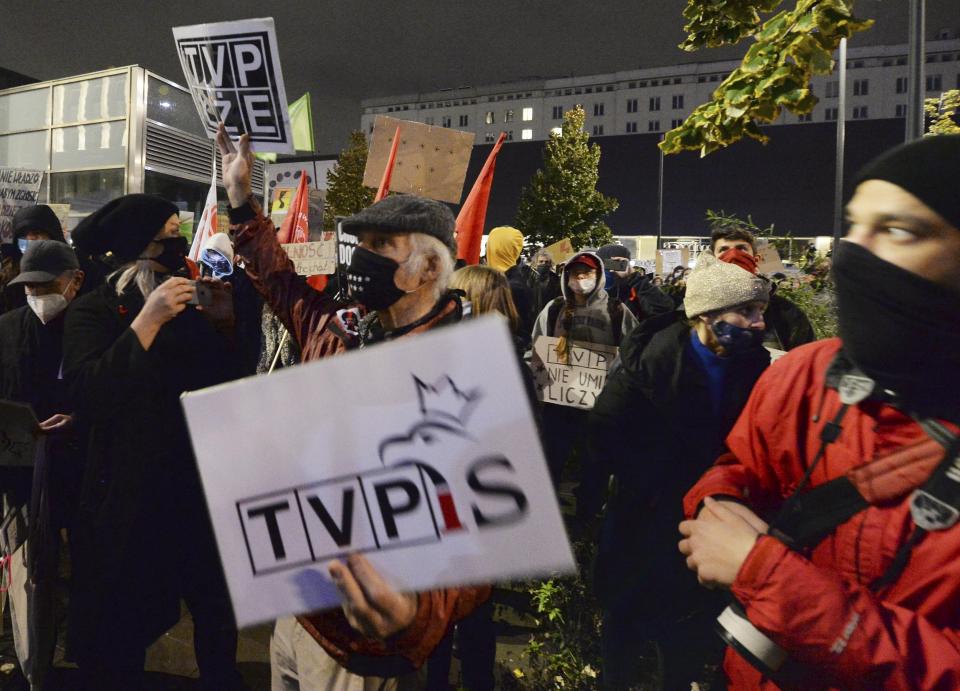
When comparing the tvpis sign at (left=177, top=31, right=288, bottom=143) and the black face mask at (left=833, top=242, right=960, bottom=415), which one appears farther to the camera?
the tvpis sign at (left=177, top=31, right=288, bottom=143)

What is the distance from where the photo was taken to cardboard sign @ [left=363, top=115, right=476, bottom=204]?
4.78m

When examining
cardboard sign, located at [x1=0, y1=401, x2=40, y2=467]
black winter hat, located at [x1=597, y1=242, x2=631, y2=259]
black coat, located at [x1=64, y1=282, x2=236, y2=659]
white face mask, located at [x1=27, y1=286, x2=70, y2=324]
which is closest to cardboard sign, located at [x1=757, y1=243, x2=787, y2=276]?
black winter hat, located at [x1=597, y1=242, x2=631, y2=259]

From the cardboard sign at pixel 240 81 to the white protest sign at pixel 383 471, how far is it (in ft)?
7.58

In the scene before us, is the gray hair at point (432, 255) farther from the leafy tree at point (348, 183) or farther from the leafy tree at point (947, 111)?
the leafy tree at point (348, 183)

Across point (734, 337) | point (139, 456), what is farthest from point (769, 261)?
point (139, 456)

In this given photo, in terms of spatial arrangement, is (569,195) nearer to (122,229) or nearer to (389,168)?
(389,168)

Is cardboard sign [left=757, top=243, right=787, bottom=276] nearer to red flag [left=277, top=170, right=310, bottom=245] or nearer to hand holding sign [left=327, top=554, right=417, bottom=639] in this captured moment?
red flag [left=277, top=170, right=310, bottom=245]

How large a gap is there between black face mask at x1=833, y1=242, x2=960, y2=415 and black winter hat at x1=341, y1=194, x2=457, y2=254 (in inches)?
46.7

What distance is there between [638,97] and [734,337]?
78852mm

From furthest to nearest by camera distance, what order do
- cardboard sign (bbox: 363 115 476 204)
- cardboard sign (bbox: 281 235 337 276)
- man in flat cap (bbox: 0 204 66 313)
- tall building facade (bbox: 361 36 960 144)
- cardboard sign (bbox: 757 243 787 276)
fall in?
tall building facade (bbox: 361 36 960 144), cardboard sign (bbox: 281 235 337 276), cardboard sign (bbox: 757 243 787 276), cardboard sign (bbox: 363 115 476 204), man in flat cap (bbox: 0 204 66 313)

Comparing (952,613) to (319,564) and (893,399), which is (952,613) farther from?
(319,564)

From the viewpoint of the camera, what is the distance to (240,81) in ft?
10.5

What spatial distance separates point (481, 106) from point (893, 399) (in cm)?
8538

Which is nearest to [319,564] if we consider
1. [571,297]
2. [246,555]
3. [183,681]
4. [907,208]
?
[246,555]
